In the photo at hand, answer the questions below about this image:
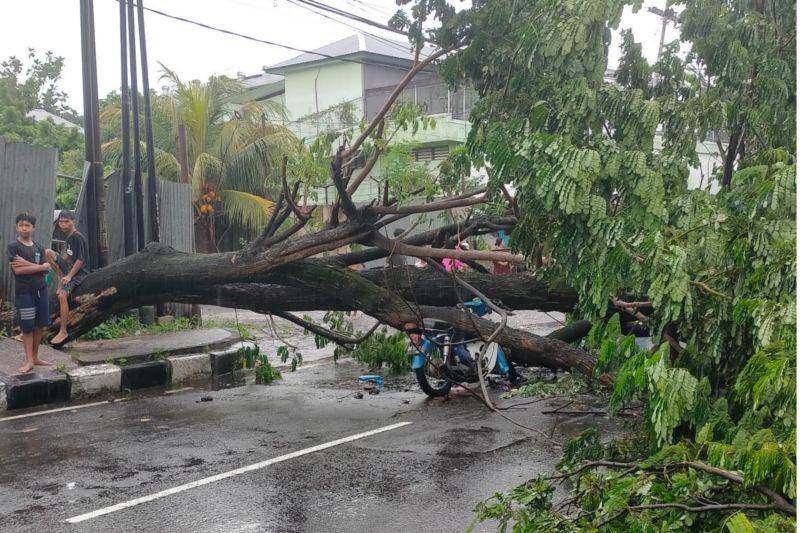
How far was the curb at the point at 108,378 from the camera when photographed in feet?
29.1

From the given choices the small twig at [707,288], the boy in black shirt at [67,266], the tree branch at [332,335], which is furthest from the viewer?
the boy in black shirt at [67,266]

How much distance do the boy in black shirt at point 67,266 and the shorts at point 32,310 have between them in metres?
0.40

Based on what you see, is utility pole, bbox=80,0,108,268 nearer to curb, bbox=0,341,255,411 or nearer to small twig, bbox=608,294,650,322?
curb, bbox=0,341,255,411

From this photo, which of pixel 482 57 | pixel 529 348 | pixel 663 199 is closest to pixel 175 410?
pixel 529 348

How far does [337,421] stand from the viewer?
8.24 meters

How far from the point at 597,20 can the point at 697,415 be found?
7.81 ft

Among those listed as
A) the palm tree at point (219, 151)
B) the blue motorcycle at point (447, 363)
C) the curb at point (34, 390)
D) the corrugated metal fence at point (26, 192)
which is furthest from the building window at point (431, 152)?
the curb at point (34, 390)

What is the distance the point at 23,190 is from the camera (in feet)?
37.6

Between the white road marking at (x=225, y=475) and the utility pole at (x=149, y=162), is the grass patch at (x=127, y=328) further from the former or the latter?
the white road marking at (x=225, y=475)

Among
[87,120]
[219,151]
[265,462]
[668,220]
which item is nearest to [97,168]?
[87,120]

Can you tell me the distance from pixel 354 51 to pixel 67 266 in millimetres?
20697

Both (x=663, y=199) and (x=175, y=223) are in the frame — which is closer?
(x=663, y=199)

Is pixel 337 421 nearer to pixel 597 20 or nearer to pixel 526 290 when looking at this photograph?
pixel 526 290

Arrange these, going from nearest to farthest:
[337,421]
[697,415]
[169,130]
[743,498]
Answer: [743,498], [697,415], [337,421], [169,130]
